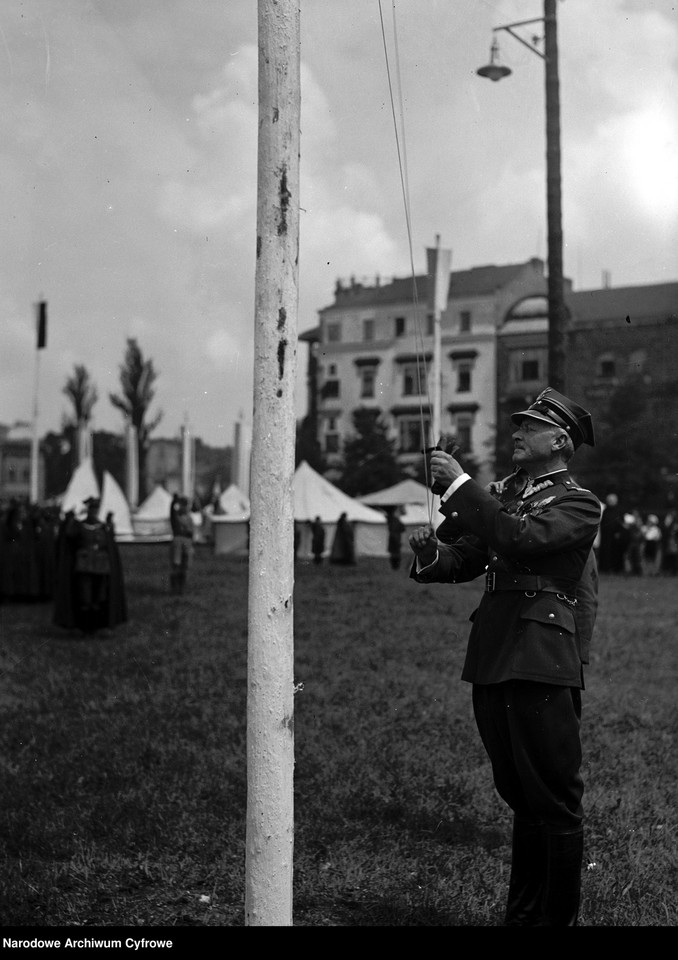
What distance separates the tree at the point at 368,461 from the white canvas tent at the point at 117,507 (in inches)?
336

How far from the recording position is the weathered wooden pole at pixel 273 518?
357 cm

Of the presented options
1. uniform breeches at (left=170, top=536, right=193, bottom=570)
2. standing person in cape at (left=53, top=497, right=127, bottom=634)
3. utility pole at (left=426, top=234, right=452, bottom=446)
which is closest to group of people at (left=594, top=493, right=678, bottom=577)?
Answer: utility pole at (left=426, top=234, right=452, bottom=446)

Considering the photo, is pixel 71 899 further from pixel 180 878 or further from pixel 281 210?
pixel 281 210

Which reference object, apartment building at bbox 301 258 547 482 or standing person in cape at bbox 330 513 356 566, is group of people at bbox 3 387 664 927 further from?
apartment building at bbox 301 258 547 482

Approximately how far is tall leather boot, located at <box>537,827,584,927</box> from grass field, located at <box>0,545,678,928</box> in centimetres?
48

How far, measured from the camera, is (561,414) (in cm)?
411

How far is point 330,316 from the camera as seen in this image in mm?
54469

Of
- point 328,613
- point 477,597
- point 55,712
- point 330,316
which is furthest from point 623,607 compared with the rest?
point 330,316

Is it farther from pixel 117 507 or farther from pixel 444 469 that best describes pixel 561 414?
pixel 117 507

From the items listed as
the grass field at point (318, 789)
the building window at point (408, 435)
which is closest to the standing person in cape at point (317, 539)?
the grass field at point (318, 789)

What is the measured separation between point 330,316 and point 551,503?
5119cm

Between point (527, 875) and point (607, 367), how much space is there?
52.8m

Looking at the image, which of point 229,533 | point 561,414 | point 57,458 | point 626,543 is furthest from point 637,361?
point 561,414

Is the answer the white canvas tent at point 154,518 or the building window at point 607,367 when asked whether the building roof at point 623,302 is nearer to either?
the building window at point 607,367
